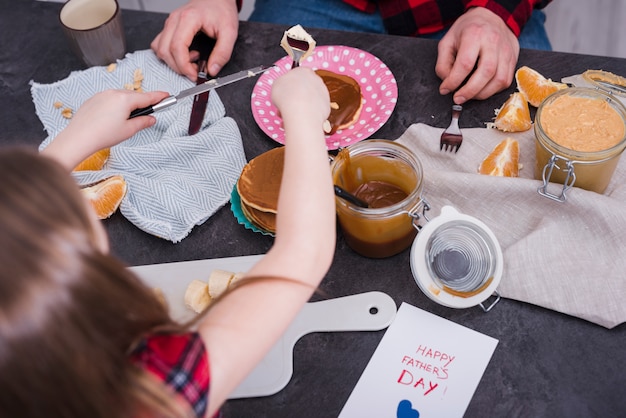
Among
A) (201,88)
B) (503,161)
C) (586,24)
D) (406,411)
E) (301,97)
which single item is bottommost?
(586,24)

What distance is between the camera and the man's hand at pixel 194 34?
1.27 m

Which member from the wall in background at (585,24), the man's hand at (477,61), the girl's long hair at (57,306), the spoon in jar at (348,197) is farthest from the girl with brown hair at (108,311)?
the wall in background at (585,24)

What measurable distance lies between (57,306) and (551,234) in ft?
2.44

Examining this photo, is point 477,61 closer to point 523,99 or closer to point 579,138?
point 523,99

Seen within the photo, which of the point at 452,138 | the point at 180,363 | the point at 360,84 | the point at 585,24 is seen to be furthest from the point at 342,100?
the point at 585,24

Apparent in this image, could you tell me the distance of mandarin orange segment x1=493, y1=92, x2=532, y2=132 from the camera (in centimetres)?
110

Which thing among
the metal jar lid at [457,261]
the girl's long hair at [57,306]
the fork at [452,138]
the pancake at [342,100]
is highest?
the girl's long hair at [57,306]

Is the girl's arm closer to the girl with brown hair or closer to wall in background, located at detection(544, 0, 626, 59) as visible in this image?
the girl with brown hair

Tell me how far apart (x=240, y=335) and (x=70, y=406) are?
0.68ft

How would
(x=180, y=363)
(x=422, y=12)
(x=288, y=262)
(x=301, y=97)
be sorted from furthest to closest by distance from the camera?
(x=422, y=12) < (x=301, y=97) < (x=288, y=262) < (x=180, y=363)

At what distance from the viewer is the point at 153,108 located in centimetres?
107

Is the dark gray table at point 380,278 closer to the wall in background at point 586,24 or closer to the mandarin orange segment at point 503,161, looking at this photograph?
the mandarin orange segment at point 503,161

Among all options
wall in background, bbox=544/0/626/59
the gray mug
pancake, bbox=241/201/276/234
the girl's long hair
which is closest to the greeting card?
pancake, bbox=241/201/276/234

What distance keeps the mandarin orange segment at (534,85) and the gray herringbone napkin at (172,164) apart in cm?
54
